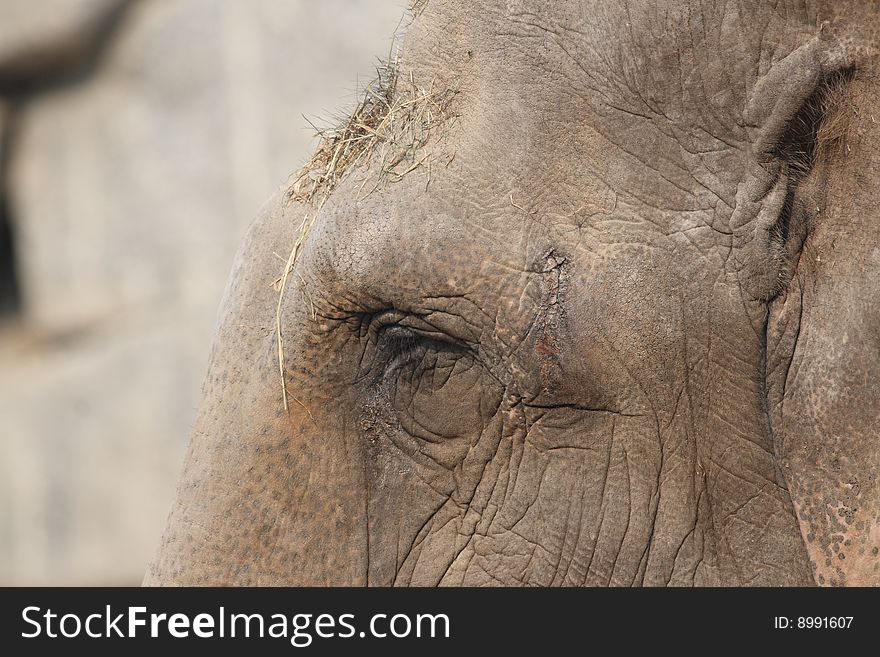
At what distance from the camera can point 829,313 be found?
1.43 m

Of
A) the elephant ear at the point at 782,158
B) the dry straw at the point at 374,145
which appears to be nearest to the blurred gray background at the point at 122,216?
the dry straw at the point at 374,145

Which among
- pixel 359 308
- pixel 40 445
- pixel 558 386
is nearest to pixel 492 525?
pixel 558 386

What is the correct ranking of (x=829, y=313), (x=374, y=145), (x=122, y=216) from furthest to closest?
(x=122, y=216) < (x=374, y=145) < (x=829, y=313)

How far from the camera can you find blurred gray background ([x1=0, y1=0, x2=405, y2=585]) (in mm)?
5289

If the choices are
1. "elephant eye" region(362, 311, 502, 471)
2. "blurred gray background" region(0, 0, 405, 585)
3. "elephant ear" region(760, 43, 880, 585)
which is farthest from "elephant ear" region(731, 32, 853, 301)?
"blurred gray background" region(0, 0, 405, 585)

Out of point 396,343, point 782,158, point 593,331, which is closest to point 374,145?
point 396,343

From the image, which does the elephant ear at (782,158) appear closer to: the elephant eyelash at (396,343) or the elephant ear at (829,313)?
the elephant ear at (829,313)

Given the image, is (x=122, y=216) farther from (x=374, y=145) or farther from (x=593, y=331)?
(x=593, y=331)

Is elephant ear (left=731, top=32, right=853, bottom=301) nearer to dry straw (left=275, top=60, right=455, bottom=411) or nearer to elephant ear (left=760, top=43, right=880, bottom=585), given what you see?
elephant ear (left=760, top=43, right=880, bottom=585)

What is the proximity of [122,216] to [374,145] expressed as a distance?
4376mm

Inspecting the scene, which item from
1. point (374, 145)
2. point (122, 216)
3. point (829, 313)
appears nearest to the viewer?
point (829, 313)

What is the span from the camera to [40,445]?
5934mm

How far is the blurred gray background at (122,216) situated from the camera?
529cm

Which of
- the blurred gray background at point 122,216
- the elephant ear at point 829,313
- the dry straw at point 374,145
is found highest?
the blurred gray background at point 122,216
